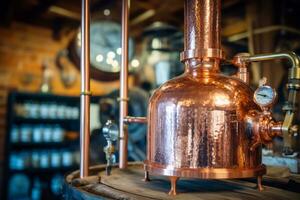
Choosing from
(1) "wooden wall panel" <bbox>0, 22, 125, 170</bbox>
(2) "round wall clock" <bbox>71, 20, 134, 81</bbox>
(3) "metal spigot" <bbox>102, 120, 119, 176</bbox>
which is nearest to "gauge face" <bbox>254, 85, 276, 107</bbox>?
(3) "metal spigot" <bbox>102, 120, 119, 176</bbox>

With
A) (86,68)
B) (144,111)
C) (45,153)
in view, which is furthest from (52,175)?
(86,68)

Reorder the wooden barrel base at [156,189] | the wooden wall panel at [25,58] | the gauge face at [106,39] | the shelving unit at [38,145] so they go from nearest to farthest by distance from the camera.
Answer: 1. the wooden barrel base at [156,189]
2. the gauge face at [106,39]
3. the shelving unit at [38,145]
4. the wooden wall panel at [25,58]

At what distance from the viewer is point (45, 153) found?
15.3 feet

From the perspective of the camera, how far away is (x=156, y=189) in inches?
44.7

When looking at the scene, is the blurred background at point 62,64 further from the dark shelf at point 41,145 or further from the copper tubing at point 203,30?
the copper tubing at point 203,30

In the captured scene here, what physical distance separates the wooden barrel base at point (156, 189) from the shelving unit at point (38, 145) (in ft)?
11.0

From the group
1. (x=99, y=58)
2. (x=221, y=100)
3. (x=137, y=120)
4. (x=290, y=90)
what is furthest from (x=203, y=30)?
(x=99, y=58)

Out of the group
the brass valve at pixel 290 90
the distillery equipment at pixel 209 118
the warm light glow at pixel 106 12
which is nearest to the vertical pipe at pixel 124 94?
the distillery equipment at pixel 209 118

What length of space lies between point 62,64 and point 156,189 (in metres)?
4.30

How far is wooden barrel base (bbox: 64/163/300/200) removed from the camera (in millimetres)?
1038

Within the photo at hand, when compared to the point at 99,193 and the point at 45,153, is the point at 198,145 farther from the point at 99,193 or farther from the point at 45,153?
the point at 45,153

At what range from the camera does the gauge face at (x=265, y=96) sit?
106 centimetres

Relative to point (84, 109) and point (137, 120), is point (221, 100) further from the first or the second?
point (84, 109)

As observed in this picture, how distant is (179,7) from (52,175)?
301cm
